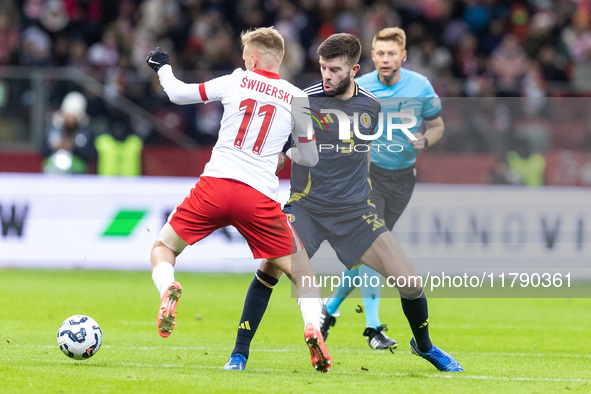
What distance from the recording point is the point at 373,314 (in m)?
8.82

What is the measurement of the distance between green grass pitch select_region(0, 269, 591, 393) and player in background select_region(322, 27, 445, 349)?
46 centimetres

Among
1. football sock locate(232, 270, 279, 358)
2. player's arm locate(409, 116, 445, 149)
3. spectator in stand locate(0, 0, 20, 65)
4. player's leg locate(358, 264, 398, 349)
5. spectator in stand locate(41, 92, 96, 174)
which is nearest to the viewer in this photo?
football sock locate(232, 270, 279, 358)

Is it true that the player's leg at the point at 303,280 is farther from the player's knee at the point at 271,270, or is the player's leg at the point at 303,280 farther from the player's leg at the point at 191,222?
the player's leg at the point at 191,222

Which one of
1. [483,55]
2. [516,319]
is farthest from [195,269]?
[483,55]

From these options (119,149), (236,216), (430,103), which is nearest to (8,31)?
(119,149)

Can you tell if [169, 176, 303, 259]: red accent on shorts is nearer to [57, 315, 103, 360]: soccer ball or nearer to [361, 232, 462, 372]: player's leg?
[361, 232, 462, 372]: player's leg

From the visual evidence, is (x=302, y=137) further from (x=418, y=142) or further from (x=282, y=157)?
(x=418, y=142)

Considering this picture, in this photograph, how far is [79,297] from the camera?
38.0 ft

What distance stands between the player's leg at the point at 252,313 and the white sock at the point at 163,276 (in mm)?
732

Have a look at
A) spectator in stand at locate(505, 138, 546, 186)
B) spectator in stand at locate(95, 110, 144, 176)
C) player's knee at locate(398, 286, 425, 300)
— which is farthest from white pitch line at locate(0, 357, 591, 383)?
spectator in stand at locate(505, 138, 546, 186)

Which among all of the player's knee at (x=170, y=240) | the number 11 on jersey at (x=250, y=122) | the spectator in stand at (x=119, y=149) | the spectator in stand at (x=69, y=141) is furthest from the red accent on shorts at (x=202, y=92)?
the spectator in stand at (x=119, y=149)

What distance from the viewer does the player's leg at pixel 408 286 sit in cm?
683

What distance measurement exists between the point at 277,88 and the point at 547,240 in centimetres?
900

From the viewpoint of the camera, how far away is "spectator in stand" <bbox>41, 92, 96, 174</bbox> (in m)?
15.1
